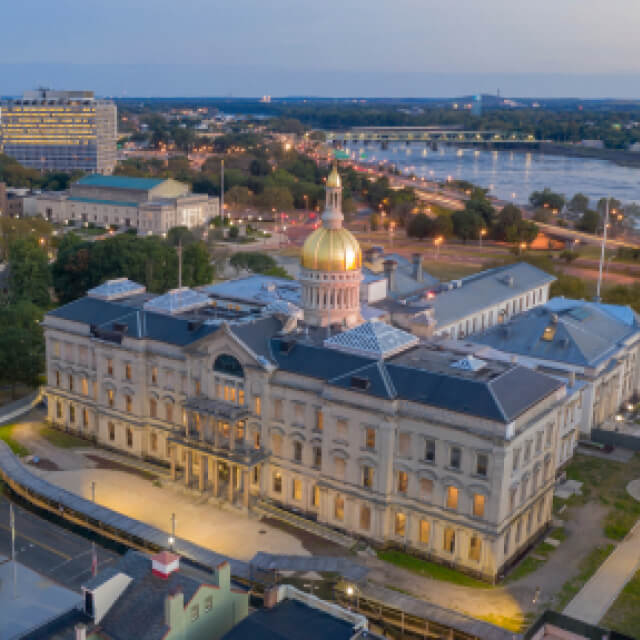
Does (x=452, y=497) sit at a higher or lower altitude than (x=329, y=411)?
lower

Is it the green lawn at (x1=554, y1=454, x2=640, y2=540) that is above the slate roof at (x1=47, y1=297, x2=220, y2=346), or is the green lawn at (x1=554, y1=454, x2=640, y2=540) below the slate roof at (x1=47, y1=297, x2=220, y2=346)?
below

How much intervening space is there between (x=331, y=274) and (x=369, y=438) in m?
19.7

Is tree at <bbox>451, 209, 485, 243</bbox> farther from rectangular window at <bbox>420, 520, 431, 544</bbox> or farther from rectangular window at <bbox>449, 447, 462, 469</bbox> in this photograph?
rectangular window at <bbox>449, 447, 462, 469</bbox>

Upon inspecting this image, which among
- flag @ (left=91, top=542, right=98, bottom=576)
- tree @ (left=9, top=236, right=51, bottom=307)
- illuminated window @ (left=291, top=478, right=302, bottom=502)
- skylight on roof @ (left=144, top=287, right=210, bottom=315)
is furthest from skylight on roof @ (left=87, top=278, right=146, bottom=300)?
tree @ (left=9, top=236, right=51, bottom=307)

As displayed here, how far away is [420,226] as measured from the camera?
190 metres

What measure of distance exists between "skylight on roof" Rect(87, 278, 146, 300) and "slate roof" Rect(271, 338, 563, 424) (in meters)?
26.2

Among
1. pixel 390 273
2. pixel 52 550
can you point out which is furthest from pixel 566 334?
pixel 52 550

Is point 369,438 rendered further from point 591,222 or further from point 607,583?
point 591,222

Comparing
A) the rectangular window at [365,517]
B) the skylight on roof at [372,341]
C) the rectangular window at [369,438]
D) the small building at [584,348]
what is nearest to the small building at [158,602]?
the rectangular window at [365,517]

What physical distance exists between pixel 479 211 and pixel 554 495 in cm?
13050

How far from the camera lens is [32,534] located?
211ft

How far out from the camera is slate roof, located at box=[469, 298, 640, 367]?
8556 centimetres

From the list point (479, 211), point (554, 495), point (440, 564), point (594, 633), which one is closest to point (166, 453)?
point (440, 564)

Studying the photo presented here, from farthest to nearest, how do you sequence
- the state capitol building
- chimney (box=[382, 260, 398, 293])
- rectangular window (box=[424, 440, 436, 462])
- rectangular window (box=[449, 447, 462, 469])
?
1. chimney (box=[382, 260, 398, 293])
2. rectangular window (box=[424, 440, 436, 462])
3. the state capitol building
4. rectangular window (box=[449, 447, 462, 469])
